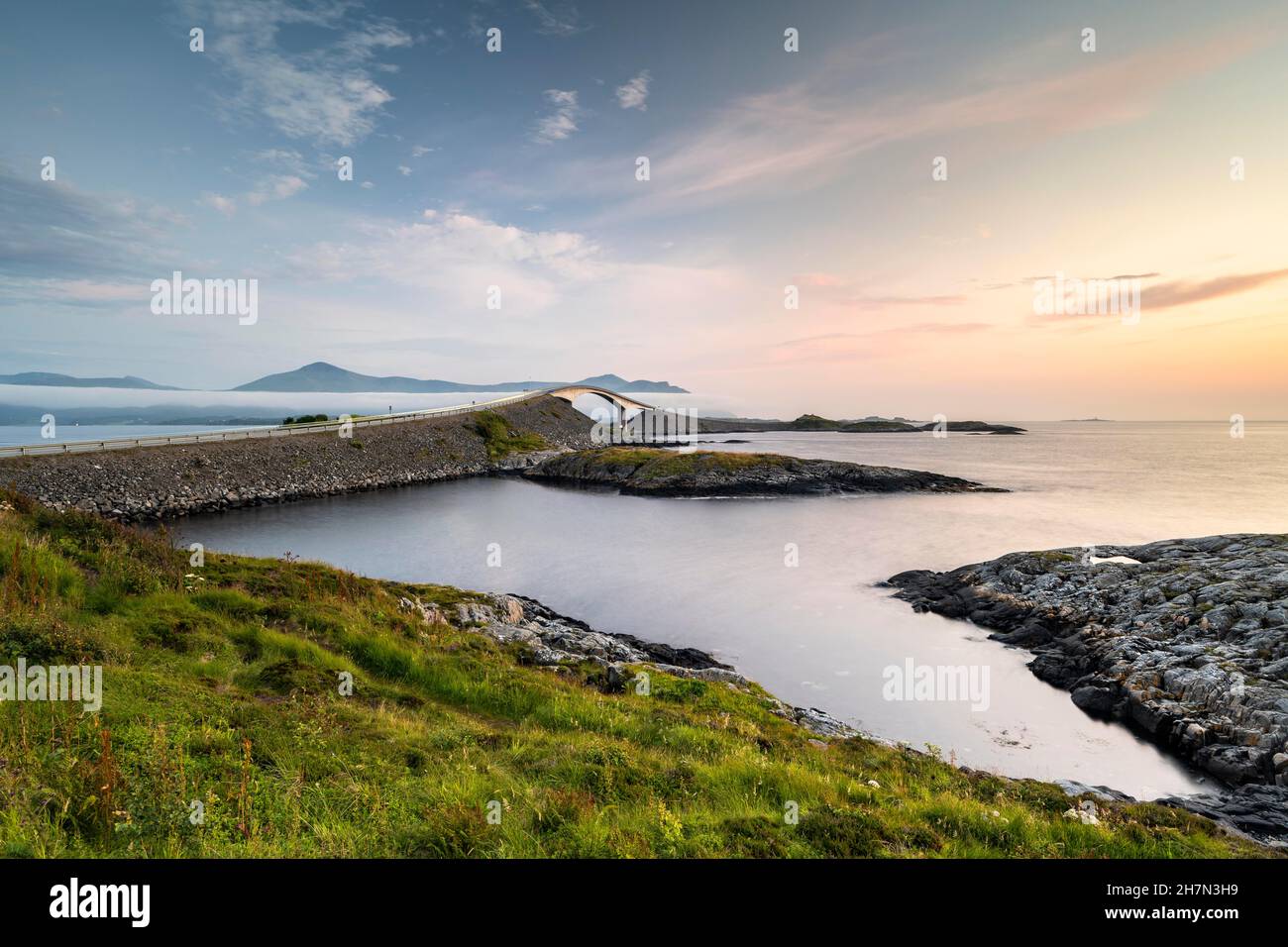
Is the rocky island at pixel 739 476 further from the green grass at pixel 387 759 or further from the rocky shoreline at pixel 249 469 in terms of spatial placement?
the green grass at pixel 387 759

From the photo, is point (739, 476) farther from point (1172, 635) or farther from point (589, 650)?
point (589, 650)

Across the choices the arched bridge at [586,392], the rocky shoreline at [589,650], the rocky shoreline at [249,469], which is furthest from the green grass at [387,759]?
the arched bridge at [586,392]

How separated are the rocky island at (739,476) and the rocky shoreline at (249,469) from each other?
51.4ft

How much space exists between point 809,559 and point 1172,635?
20.5 meters

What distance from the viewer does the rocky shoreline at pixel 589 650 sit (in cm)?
1565

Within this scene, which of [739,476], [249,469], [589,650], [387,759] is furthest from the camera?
[739,476]

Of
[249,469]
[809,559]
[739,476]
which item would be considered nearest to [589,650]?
[809,559]

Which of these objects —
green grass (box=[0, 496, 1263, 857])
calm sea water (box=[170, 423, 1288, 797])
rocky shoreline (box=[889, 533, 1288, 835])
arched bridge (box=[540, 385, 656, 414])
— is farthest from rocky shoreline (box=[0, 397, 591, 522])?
arched bridge (box=[540, 385, 656, 414])

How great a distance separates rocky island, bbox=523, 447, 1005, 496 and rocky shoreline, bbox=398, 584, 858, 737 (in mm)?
49279

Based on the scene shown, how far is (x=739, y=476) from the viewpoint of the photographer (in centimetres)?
7619
